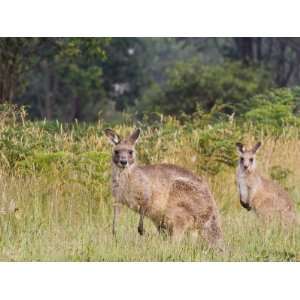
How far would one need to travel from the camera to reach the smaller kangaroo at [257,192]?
15.1 metres

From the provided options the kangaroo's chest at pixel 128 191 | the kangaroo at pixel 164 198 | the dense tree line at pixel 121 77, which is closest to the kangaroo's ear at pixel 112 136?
the kangaroo at pixel 164 198

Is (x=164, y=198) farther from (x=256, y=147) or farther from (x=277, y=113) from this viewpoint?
(x=277, y=113)

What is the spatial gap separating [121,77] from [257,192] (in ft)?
71.7

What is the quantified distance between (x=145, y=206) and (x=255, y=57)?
2537cm

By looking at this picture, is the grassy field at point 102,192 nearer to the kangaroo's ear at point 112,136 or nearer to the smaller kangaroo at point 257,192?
the smaller kangaroo at point 257,192

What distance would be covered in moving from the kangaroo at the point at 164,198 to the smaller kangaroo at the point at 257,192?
6.32 ft

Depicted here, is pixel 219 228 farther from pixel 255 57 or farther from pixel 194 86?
pixel 255 57

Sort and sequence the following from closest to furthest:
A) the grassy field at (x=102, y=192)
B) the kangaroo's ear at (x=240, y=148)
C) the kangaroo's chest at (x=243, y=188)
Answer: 1. the grassy field at (x=102, y=192)
2. the kangaroo's ear at (x=240, y=148)
3. the kangaroo's chest at (x=243, y=188)

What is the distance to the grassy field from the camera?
42.6 ft

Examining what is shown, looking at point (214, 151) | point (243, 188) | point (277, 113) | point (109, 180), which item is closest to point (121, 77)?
point (277, 113)

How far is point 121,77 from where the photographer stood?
121 feet

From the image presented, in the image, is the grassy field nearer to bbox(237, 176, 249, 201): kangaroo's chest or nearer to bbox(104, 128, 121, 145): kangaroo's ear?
bbox(237, 176, 249, 201): kangaroo's chest

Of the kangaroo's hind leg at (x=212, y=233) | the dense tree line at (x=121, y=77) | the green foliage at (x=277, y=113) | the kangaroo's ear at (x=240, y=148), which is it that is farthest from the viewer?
the dense tree line at (x=121, y=77)

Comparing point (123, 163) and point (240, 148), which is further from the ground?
point (240, 148)
